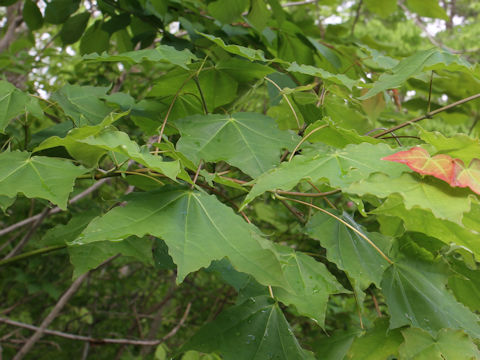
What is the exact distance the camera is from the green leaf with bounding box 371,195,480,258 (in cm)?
82

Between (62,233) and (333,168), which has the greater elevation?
(333,168)

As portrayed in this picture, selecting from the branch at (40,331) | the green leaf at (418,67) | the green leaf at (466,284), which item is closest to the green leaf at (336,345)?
the green leaf at (466,284)

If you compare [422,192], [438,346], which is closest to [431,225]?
[422,192]

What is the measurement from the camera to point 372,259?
3.77 ft

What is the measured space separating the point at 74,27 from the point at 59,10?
0.14 metres

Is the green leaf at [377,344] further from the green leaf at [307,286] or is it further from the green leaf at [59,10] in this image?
the green leaf at [59,10]

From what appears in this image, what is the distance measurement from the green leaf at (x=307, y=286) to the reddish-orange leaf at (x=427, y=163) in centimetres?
38

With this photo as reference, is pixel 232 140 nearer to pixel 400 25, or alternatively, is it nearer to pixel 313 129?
pixel 313 129

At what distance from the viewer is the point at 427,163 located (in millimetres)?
772

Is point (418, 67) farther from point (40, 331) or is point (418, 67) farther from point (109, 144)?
point (40, 331)

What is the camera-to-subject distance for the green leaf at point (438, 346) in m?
0.90

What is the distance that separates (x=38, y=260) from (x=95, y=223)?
7.23ft

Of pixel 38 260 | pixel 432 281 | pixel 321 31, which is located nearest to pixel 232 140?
pixel 432 281

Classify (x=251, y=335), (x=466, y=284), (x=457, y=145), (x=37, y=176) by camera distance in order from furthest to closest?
(x=466, y=284) < (x=251, y=335) < (x=37, y=176) < (x=457, y=145)
